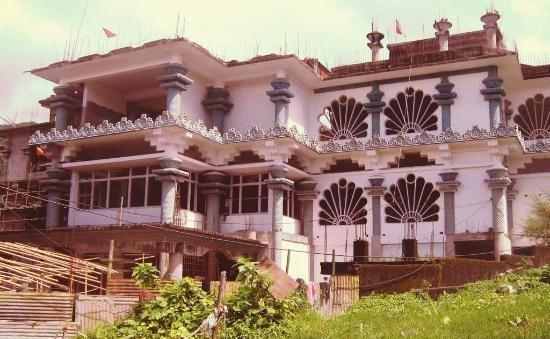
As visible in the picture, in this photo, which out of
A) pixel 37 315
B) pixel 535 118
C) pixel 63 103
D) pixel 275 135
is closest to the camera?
pixel 37 315

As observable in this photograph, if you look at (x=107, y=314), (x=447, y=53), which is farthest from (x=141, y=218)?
(x=447, y=53)

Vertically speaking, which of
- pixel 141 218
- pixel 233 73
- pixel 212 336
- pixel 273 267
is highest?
pixel 233 73

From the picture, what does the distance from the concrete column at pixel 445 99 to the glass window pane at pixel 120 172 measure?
14829mm

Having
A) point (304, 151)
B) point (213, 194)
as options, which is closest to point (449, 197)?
point (304, 151)

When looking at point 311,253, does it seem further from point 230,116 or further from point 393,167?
point 230,116

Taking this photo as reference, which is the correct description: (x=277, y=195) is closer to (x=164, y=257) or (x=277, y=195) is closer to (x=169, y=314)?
(x=164, y=257)

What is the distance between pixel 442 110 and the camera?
29.0 m

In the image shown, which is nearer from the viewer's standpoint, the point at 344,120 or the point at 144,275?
the point at 144,275

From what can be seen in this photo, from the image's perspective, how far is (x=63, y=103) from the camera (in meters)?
30.5

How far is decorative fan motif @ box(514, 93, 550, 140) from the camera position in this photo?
3023 cm

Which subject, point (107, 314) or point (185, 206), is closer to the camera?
point (107, 314)

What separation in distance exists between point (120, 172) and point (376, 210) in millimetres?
12174

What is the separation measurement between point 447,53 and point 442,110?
8.69ft

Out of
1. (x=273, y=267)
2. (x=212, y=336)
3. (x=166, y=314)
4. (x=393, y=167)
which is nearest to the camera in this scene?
(x=212, y=336)
